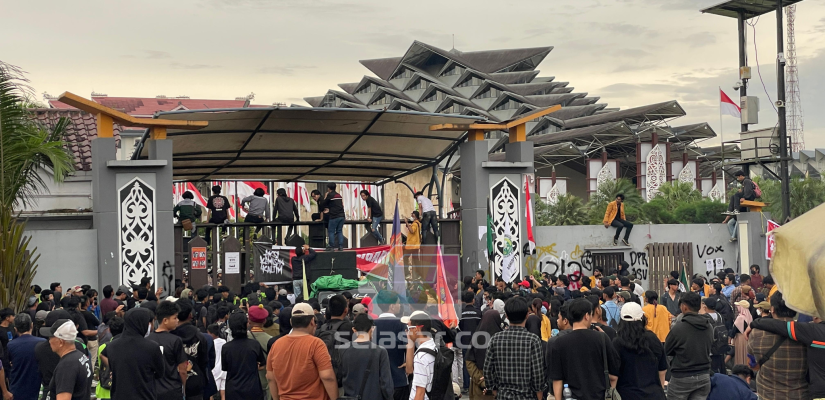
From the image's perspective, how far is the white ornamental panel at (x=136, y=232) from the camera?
55.5 feet

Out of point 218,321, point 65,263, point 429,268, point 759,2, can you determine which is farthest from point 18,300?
point 759,2

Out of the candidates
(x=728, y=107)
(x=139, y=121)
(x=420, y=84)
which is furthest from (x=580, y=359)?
(x=420, y=84)

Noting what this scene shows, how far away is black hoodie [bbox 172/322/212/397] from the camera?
25.8 ft

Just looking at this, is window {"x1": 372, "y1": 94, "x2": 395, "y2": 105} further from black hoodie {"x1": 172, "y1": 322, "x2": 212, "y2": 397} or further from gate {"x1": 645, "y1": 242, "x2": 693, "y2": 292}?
black hoodie {"x1": 172, "y1": 322, "x2": 212, "y2": 397}

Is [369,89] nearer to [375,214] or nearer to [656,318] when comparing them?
[375,214]

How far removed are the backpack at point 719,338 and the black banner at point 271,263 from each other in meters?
11.4

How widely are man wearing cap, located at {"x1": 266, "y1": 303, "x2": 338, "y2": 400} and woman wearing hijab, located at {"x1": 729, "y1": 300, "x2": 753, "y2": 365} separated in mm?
5489

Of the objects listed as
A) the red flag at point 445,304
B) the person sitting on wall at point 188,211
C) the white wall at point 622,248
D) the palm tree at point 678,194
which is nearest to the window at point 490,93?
the palm tree at point 678,194

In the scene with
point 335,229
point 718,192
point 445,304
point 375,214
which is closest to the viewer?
point 445,304

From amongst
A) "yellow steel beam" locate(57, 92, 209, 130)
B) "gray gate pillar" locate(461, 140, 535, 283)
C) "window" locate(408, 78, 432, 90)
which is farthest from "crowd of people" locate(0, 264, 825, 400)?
"window" locate(408, 78, 432, 90)

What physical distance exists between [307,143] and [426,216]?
3.30 m

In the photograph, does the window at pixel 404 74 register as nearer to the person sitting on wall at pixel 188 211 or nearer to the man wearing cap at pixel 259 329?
the person sitting on wall at pixel 188 211

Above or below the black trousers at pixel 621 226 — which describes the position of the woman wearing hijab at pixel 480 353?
below

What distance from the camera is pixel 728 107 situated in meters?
25.0
